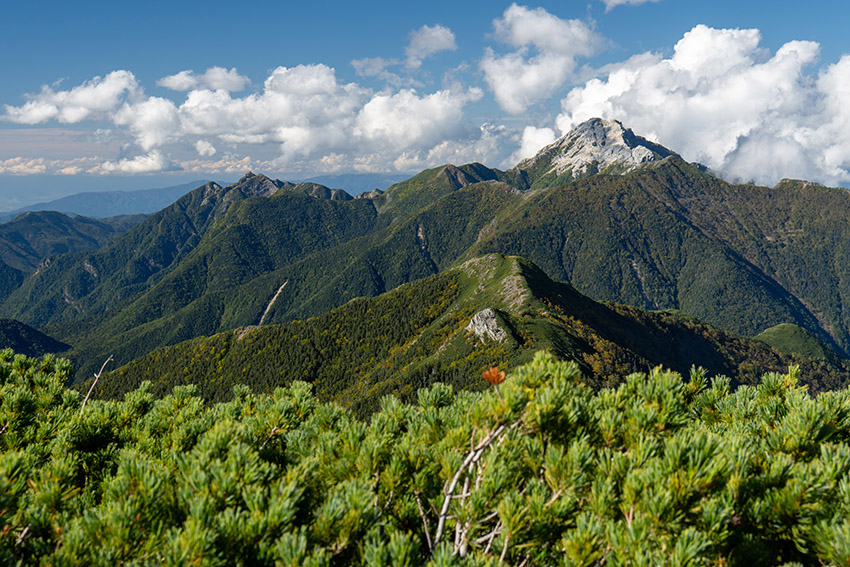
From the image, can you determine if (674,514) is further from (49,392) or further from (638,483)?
(49,392)

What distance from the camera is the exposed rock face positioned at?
164m

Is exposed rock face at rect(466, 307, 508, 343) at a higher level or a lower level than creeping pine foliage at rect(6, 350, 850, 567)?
lower

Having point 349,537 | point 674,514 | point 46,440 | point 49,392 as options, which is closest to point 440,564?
point 349,537

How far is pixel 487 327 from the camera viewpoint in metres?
169

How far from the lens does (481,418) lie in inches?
267

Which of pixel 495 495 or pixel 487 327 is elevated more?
pixel 495 495

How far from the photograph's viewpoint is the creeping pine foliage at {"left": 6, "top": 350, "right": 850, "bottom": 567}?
16.7ft

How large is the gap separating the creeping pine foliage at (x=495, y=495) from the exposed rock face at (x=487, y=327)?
514ft

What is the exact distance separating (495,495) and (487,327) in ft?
542

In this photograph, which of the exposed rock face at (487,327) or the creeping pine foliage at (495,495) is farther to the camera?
the exposed rock face at (487,327)

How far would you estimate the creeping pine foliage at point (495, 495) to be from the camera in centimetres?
510

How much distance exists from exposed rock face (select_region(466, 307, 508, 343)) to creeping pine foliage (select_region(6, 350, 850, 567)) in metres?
157

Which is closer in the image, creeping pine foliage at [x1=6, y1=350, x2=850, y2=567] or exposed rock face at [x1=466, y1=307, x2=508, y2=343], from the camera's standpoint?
creeping pine foliage at [x1=6, y1=350, x2=850, y2=567]

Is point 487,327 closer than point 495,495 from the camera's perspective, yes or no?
No
